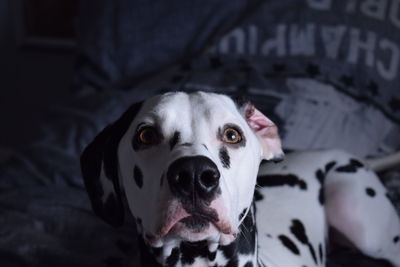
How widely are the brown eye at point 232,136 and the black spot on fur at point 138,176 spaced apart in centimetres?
19

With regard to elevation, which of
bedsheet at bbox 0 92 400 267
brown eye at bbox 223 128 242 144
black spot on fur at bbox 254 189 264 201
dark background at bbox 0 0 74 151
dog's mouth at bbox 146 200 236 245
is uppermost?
brown eye at bbox 223 128 242 144

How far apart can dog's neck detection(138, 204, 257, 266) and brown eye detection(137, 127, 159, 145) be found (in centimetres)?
22

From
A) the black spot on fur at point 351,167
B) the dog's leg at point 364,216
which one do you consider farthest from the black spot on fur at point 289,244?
the black spot on fur at point 351,167

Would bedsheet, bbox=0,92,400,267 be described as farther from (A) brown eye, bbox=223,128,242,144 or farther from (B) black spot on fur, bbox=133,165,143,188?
(A) brown eye, bbox=223,128,242,144

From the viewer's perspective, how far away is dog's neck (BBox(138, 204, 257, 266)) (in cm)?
120

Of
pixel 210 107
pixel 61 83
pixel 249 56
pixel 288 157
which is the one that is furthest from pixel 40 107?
pixel 210 107

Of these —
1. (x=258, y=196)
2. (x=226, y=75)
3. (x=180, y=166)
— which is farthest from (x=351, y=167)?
(x=180, y=166)

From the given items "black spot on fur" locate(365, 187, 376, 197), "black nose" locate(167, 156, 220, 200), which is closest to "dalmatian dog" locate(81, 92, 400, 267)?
"black nose" locate(167, 156, 220, 200)

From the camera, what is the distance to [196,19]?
268 cm

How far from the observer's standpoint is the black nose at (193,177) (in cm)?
103

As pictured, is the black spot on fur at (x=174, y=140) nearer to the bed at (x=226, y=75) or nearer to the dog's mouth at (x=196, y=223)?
the dog's mouth at (x=196, y=223)

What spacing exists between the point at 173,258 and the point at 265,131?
1.31ft

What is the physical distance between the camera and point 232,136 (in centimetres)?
119

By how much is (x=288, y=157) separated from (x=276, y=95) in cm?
46
